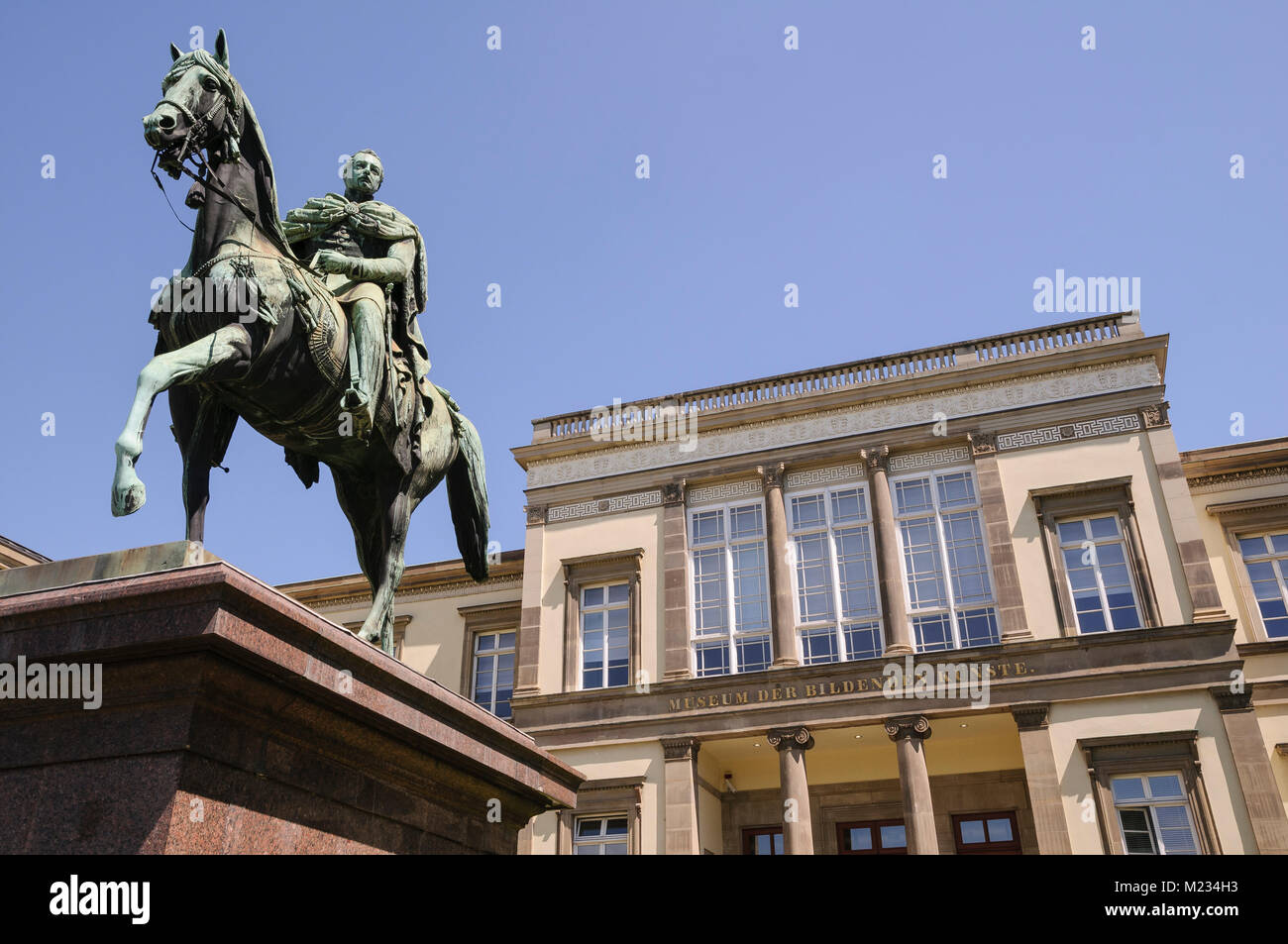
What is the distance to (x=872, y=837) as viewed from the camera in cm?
2172

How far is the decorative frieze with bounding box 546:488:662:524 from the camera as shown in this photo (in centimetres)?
2459

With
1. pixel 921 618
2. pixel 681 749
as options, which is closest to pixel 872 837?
pixel 681 749

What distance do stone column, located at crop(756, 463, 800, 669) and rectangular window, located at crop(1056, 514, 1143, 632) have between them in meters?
5.51

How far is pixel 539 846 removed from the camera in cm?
2134

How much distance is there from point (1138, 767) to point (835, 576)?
21.9 ft

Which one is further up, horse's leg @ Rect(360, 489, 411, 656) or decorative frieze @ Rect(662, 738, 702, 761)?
decorative frieze @ Rect(662, 738, 702, 761)

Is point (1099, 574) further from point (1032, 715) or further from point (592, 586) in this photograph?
point (592, 586)

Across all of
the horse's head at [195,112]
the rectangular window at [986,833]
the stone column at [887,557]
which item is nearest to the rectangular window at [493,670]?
the stone column at [887,557]

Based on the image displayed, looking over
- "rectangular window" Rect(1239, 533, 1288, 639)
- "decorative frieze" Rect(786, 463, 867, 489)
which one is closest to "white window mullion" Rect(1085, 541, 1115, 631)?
"rectangular window" Rect(1239, 533, 1288, 639)

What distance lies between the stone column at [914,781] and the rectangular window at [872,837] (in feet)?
5.05

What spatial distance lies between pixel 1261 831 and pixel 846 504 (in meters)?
9.60

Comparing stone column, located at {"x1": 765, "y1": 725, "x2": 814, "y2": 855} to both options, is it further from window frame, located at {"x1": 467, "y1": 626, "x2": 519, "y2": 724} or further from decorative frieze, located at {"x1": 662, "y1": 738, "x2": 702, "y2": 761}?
window frame, located at {"x1": 467, "y1": 626, "x2": 519, "y2": 724}

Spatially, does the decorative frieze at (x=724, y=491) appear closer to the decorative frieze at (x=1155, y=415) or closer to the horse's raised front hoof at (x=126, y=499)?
the decorative frieze at (x=1155, y=415)

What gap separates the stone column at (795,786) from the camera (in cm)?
2022
